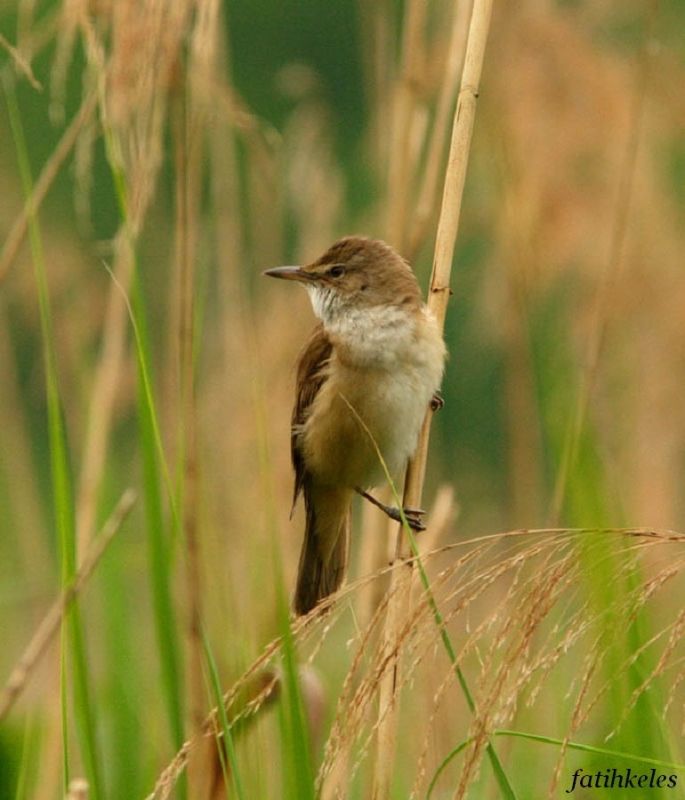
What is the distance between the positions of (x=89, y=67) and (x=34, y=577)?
113 cm

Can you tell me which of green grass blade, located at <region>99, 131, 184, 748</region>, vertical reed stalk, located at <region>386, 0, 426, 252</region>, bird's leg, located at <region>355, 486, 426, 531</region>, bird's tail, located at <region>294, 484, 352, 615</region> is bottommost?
bird's tail, located at <region>294, 484, 352, 615</region>

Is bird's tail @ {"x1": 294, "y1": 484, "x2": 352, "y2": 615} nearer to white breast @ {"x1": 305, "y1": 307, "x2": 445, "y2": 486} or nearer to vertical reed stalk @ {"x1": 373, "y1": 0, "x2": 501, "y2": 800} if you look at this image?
white breast @ {"x1": 305, "y1": 307, "x2": 445, "y2": 486}

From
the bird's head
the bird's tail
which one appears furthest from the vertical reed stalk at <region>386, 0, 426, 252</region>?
the bird's tail

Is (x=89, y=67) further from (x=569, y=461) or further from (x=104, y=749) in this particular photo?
(x=104, y=749)

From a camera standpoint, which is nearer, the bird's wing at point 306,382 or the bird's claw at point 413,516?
the bird's claw at point 413,516

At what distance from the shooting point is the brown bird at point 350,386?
3084 millimetres

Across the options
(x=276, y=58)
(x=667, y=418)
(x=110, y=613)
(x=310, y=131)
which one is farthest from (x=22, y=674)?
(x=276, y=58)

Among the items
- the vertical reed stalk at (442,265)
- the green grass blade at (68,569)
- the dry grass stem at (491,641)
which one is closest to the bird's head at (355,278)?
the vertical reed stalk at (442,265)

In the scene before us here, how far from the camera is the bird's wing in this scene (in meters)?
3.36

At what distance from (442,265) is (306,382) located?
1.27 m

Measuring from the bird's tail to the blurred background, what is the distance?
0.09 m

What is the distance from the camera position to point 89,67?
2373 mm

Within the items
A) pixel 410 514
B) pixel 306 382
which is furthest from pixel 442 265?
pixel 306 382

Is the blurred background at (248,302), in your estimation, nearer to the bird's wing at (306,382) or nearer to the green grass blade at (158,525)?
the green grass blade at (158,525)
